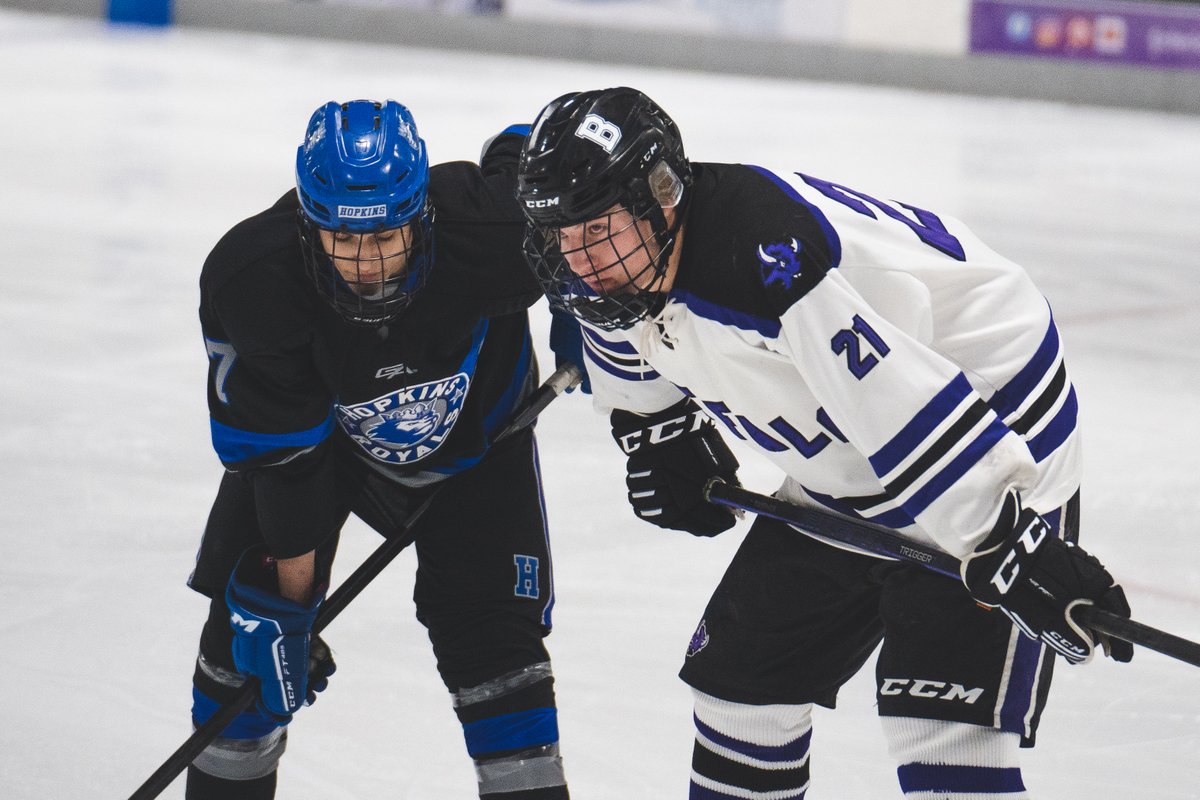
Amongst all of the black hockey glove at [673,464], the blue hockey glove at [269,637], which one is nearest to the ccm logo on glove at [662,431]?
the black hockey glove at [673,464]

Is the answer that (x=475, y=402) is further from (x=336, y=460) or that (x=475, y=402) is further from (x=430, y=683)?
(x=430, y=683)

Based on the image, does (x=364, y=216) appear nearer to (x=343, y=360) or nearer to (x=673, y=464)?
(x=343, y=360)

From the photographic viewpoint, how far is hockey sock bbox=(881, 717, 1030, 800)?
164 cm

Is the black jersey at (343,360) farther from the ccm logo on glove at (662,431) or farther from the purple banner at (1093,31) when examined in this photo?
the purple banner at (1093,31)

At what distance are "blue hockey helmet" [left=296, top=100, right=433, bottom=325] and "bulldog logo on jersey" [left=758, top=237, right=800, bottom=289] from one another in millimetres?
478

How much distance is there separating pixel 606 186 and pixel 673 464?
548 mm

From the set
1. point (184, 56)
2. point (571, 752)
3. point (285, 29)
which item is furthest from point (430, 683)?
point (285, 29)

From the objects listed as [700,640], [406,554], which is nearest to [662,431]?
[700,640]

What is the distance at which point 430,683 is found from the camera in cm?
253

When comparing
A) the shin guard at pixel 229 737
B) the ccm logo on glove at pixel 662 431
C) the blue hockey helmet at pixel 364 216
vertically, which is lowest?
the shin guard at pixel 229 737

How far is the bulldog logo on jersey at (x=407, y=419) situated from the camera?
1.96 m

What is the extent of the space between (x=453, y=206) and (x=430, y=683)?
2.98 feet

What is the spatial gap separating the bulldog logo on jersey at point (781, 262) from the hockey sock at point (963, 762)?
51 cm

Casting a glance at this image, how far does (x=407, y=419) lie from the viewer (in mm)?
1976
